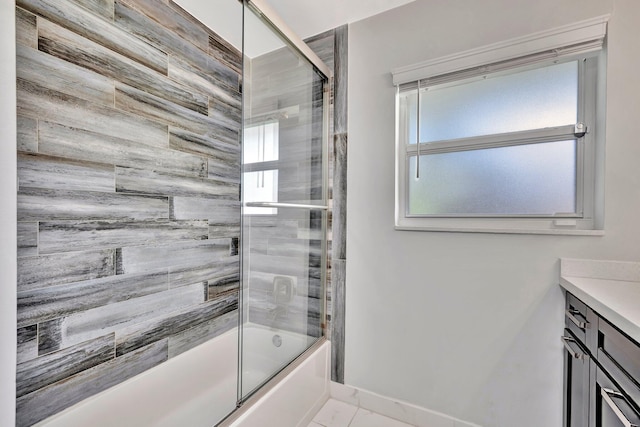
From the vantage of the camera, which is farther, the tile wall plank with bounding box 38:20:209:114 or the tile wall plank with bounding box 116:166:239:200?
the tile wall plank with bounding box 116:166:239:200

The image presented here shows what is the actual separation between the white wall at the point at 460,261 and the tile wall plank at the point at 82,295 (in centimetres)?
Result: 115

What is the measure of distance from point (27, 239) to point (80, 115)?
1.78ft

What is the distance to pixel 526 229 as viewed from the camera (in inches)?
54.7

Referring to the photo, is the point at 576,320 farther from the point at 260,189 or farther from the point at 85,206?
the point at 85,206

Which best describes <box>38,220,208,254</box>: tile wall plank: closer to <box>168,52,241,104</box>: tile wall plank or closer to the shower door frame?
the shower door frame

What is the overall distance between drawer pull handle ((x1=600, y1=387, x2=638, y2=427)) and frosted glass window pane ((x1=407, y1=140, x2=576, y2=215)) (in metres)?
0.81

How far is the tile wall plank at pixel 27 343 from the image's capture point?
106 cm

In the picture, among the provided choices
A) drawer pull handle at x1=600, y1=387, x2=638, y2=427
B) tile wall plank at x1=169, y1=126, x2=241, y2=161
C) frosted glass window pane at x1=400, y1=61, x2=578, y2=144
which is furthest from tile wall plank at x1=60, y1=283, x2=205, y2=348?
drawer pull handle at x1=600, y1=387, x2=638, y2=427

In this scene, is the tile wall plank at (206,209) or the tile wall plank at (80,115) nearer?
the tile wall plank at (80,115)

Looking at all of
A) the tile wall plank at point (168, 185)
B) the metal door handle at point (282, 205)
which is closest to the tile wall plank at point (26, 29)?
the tile wall plank at point (168, 185)

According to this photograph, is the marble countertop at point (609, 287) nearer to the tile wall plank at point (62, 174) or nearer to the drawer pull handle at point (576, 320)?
the drawer pull handle at point (576, 320)

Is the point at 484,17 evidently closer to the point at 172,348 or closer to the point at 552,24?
the point at 552,24

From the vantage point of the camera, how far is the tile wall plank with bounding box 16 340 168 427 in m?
1.09

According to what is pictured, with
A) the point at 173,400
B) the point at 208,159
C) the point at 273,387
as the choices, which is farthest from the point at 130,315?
the point at 208,159
